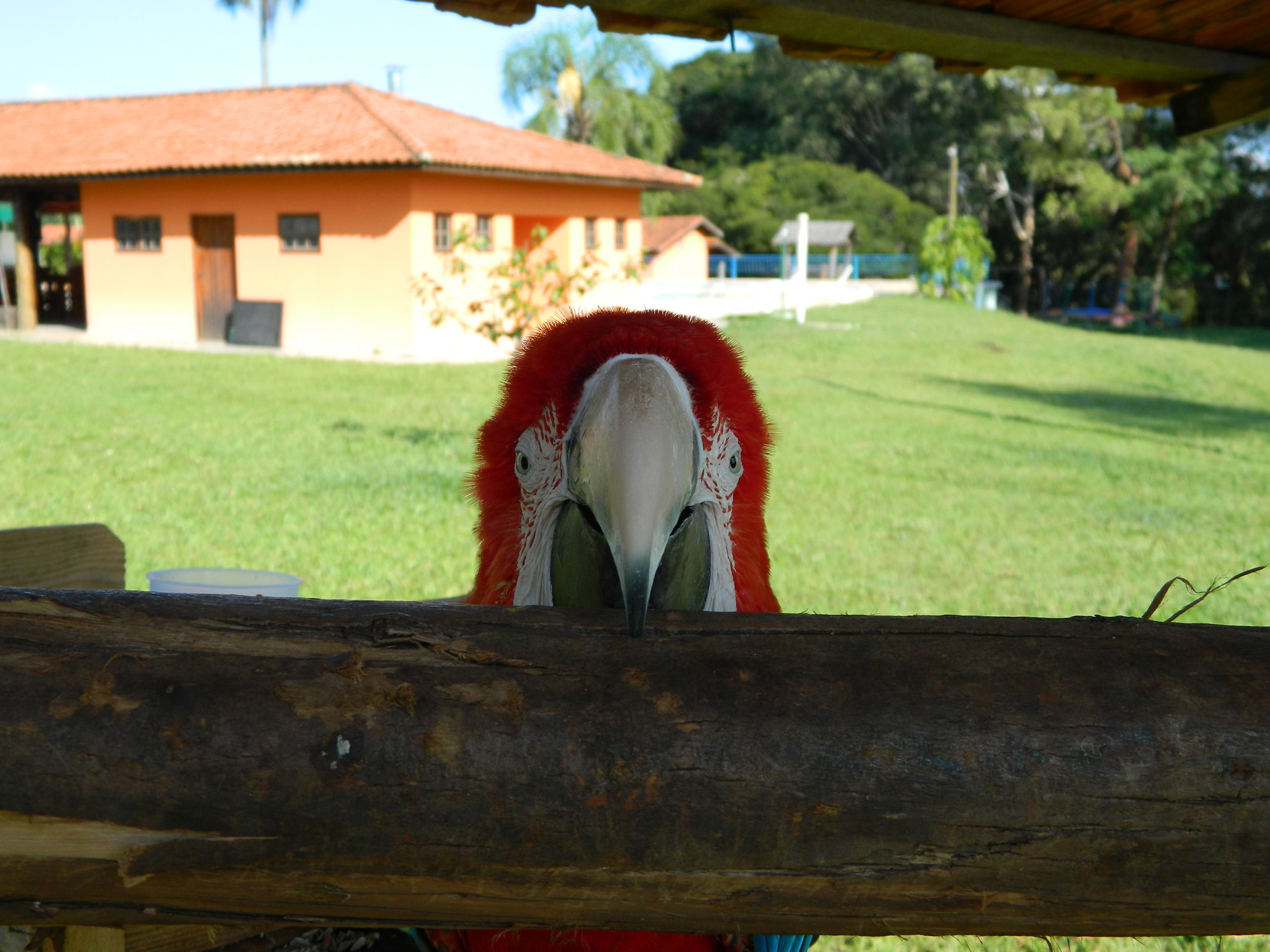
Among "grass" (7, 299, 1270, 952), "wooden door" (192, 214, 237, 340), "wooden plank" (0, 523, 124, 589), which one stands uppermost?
"wooden door" (192, 214, 237, 340)

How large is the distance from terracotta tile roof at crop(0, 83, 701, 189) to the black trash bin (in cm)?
244

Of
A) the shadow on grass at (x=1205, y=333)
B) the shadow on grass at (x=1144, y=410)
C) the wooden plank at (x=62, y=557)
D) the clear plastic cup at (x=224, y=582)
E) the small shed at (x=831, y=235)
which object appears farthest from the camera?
the small shed at (x=831, y=235)

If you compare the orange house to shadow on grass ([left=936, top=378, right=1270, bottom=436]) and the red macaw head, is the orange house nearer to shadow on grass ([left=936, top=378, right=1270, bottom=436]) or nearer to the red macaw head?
shadow on grass ([left=936, top=378, right=1270, bottom=436])

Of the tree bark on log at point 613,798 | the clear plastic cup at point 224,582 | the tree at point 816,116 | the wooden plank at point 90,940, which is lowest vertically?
the wooden plank at point 90,940

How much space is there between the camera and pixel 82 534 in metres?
2.52

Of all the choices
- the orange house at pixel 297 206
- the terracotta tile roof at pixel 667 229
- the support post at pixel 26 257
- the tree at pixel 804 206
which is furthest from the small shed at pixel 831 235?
the support post at pixel 26 257

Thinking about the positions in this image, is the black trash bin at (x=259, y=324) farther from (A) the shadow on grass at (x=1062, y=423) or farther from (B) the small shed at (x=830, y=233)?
(B) the small shed at (x=830, y=233)

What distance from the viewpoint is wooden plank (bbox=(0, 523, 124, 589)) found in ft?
7.63

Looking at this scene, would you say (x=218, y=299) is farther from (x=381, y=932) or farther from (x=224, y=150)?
(x=381, y=932)

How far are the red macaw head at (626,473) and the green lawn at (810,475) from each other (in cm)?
368

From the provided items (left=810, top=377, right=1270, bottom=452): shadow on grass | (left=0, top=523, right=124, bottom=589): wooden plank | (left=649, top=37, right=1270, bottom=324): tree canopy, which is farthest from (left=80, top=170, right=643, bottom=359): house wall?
(left=649, top=37, right=1270, bottom=324): tree canopy

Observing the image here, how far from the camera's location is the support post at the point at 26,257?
20469 millimetres

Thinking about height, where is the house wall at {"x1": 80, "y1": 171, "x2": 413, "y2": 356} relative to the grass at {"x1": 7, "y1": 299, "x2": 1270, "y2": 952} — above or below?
above

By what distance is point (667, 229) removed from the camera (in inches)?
1388
